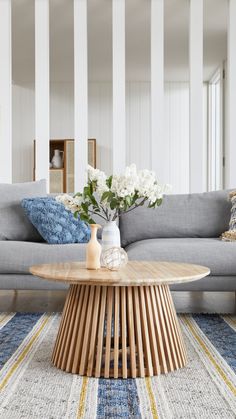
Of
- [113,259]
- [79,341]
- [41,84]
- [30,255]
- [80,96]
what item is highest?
[41,84]

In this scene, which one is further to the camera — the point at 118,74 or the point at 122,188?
the point at 118,74

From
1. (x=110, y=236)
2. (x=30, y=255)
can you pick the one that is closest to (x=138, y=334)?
(x=110, y=236)

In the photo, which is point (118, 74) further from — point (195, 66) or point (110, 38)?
point (110, 38)

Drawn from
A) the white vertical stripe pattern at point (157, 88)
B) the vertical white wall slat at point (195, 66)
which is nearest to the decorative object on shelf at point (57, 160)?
the white vertical stripe pattern at point (157, 88)

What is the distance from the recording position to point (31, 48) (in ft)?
21.7

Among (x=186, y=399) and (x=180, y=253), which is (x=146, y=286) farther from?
(x=180, y=253)

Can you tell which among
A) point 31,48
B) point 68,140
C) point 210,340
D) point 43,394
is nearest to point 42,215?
point 210,340

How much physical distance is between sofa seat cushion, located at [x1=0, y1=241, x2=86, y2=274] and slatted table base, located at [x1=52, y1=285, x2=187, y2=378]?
104cm

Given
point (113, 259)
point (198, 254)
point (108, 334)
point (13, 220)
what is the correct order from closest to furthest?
point (108, 334), point (113, 259), point (198, 254), point (13, 220)

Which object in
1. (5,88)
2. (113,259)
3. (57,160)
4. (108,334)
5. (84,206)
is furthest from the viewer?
(57,160)

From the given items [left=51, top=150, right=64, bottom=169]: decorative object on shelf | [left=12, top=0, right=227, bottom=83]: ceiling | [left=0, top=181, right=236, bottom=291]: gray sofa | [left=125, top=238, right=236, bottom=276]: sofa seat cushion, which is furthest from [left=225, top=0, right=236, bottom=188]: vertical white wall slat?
[left=51, top=150, right=64, bottom=169]: decorative object on shelf

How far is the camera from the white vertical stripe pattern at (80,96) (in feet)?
14.9

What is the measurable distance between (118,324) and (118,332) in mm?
38

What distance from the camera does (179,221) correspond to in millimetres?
3586
